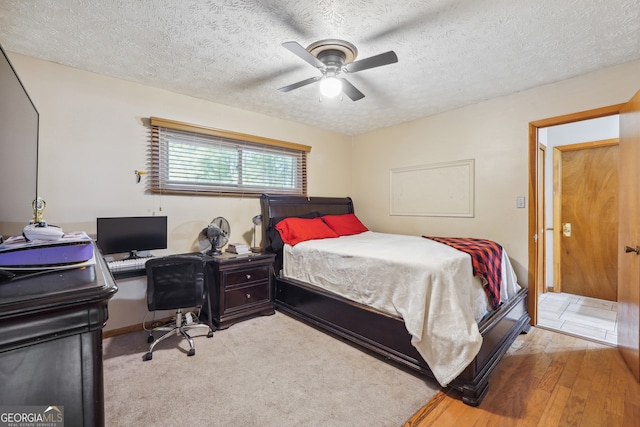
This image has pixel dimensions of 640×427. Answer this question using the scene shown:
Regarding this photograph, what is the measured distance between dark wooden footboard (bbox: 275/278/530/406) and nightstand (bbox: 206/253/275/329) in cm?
31

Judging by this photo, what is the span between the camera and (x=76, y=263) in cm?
90

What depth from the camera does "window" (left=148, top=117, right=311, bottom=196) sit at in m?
3.07

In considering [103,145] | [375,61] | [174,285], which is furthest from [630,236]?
[103,145]

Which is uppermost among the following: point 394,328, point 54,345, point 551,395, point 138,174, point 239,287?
point 138,174

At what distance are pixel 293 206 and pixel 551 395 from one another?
3.12 meters

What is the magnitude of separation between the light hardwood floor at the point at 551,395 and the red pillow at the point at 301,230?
207 centimetres

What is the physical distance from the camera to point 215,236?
3.07 m

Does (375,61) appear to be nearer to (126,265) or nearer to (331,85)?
(331,85)

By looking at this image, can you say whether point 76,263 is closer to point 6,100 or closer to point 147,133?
point 6,100

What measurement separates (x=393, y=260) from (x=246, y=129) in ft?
8.43

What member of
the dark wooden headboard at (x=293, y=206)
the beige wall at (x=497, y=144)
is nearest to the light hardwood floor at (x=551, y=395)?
the beige wall at (x=497, y=144)

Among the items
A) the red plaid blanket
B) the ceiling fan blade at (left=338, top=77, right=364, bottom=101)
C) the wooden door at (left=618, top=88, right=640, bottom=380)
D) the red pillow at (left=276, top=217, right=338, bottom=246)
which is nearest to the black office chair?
the red pillow at (left=276, top=217, right=338, bottom=246)

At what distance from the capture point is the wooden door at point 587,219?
12.0ft

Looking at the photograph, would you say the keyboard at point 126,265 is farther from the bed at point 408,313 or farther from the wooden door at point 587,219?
the wooden door at point 587,219
